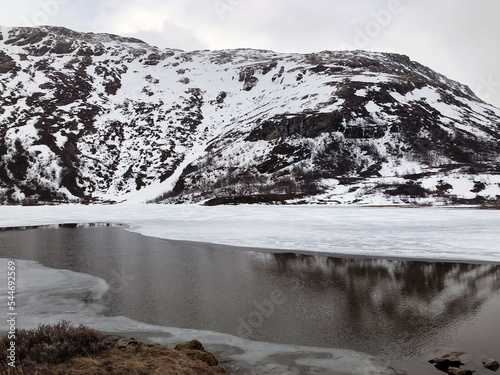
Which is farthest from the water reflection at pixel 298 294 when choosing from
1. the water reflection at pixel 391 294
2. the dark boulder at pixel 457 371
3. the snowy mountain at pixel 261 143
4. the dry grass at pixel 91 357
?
the snowy mountain at pixel 261 143

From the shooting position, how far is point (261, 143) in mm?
122625

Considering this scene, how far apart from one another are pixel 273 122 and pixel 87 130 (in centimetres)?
7164

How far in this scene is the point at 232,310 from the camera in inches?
444

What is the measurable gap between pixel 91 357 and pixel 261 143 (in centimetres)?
11695

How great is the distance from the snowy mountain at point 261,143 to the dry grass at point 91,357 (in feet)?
239

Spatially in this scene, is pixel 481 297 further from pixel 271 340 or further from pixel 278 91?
pixel 278 91

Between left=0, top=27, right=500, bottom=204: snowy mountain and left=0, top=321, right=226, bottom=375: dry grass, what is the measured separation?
239 feet

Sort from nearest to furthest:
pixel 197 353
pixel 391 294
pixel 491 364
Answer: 1. pixel 491 364
2. pixel 197 353
3. pixel 391 294

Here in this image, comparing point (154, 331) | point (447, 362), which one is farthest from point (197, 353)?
point (447, 362)

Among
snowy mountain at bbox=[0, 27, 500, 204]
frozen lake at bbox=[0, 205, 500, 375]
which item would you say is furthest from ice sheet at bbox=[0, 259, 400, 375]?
snowy mountain at bbox=[0, 27, 500, 204]

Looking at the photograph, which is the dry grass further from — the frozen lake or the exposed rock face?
the frozen lake

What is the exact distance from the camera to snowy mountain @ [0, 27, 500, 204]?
93125 millimetres

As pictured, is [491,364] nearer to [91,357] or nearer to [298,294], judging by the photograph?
[298,294]

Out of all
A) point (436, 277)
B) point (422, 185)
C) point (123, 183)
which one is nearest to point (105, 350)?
point (436, 277)
